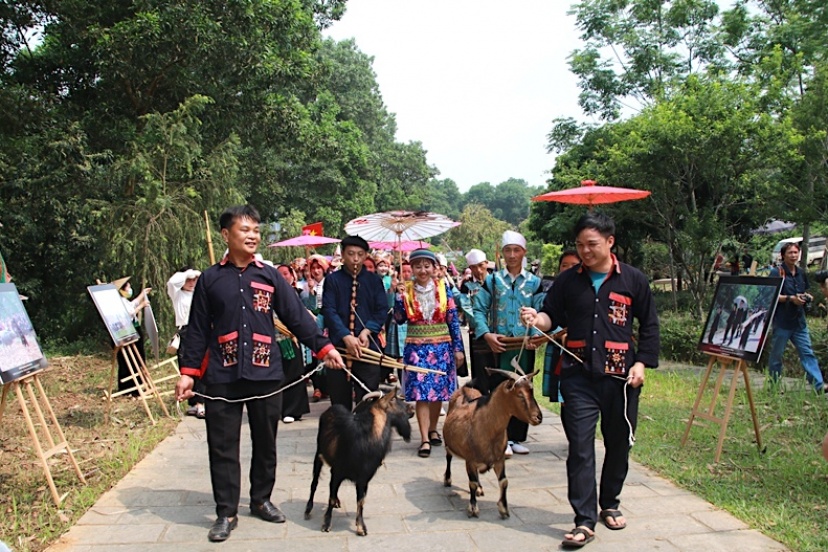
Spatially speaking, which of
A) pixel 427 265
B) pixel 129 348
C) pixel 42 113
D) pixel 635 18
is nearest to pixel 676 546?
pixel 427 265

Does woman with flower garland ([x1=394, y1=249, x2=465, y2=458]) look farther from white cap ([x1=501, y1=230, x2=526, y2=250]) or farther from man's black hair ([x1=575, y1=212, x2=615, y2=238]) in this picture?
man's black hair ([x1=575, y1=212, x2=615, y2=238])

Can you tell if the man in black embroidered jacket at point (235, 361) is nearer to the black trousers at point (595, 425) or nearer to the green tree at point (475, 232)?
the black trousers at point (595, 425)

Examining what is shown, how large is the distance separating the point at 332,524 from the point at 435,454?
1792 millimetres

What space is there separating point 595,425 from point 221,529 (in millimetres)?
2321

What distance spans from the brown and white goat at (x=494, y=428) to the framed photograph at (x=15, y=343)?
298 cm

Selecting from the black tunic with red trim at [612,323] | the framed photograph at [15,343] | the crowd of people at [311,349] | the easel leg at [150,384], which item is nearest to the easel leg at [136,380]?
the easel leg at [150,384]

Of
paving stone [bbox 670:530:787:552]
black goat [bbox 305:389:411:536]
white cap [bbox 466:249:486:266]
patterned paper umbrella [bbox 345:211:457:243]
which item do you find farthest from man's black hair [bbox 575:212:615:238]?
patterned paper umbrella [bbox 345:211:457:243]

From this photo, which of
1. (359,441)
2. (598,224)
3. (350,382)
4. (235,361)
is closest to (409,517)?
(359,441)

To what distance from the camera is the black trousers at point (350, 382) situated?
565cm

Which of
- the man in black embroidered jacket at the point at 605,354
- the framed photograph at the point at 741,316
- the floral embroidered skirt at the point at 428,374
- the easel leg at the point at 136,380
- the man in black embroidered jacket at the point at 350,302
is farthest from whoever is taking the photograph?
the easel leg at the point at 136,380

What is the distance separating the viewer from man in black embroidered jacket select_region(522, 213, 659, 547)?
13.3ft

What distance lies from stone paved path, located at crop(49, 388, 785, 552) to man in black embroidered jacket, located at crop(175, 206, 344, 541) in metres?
0.28

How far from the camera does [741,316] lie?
18.4 feet

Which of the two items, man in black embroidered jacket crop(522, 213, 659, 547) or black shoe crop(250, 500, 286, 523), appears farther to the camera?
black shoe crop(250, 500, 286, 523)
